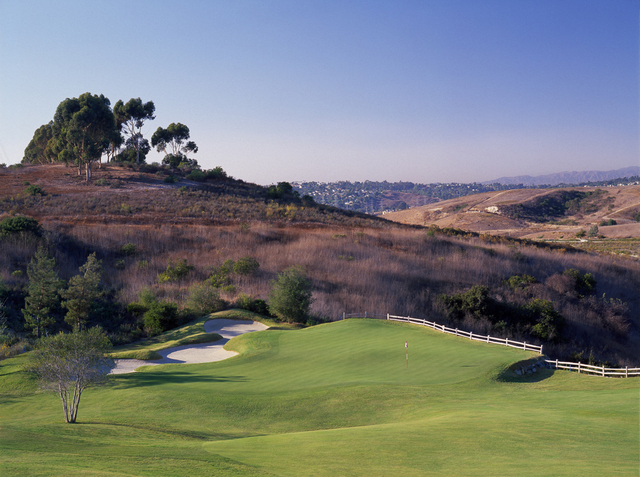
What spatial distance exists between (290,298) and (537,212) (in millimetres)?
119539

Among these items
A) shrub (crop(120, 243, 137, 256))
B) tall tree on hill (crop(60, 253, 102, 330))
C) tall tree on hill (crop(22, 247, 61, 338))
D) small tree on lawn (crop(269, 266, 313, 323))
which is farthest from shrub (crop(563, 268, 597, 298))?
tall tree on hill (crop(22, 247, 61, 338))

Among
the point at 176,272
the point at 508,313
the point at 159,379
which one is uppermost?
the point at 176,272

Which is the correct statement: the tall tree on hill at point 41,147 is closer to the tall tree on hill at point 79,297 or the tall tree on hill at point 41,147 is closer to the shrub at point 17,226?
the shrub at point 17,226

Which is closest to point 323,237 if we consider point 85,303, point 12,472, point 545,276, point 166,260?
point 166,260

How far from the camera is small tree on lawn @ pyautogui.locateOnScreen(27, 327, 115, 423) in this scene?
12.8 metres

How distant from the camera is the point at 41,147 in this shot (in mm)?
95375

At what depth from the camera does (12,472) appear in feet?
20.8

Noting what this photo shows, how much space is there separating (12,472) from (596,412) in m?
12.8

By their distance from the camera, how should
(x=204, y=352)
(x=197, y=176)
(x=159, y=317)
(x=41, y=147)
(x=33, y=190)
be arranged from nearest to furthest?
(x=204, y=352) → (x=159, y=317) → (x=33, y=190) → (x=197, y=176) → (x=41, y=147)

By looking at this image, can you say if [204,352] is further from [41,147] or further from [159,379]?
[41,147]

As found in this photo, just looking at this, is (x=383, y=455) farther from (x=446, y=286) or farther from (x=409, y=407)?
(x=446, y=286)

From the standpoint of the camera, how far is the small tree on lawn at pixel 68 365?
41.9 feet

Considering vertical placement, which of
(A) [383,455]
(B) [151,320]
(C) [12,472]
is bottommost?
(B) [151,320]

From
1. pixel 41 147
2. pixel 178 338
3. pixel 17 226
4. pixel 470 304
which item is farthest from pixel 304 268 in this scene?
pixel 41 147
